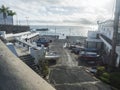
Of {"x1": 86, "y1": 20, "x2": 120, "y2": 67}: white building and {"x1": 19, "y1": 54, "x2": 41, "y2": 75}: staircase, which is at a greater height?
{"x1": 86, "y1": 20, "x2": 120, "y2": 67}: white building

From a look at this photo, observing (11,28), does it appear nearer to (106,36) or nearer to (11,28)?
(11,28)

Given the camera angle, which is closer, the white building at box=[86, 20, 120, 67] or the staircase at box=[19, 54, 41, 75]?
the staircase at box=[19, 54, 41, 75]

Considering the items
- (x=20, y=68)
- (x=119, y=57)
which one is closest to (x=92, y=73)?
(x=119, y=57)

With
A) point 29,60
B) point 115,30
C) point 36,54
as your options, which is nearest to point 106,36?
point 115,30

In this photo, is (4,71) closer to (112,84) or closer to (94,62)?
(112,84)

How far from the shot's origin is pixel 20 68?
4.96 m

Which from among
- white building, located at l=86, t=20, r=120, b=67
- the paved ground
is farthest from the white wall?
white building, located at l=86, t=20, r=120, b=67

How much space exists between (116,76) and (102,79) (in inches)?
62.9

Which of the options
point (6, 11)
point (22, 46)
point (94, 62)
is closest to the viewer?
point (22, 46)

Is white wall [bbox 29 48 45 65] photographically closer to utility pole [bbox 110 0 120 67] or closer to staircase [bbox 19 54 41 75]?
staircase [bbox 19 54 41 75]

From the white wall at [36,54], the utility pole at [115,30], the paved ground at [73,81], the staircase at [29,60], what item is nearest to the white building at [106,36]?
the utility pole at [115,30]

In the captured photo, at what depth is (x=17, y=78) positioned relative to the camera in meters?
4.53

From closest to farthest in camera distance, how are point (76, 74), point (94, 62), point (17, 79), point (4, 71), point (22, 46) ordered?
1. point (17, 79)
2. point (4, 71)
3. point (76, 74)
4. point (22, 46)
5. point (94, 62)

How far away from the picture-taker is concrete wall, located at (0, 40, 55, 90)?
4.30m
